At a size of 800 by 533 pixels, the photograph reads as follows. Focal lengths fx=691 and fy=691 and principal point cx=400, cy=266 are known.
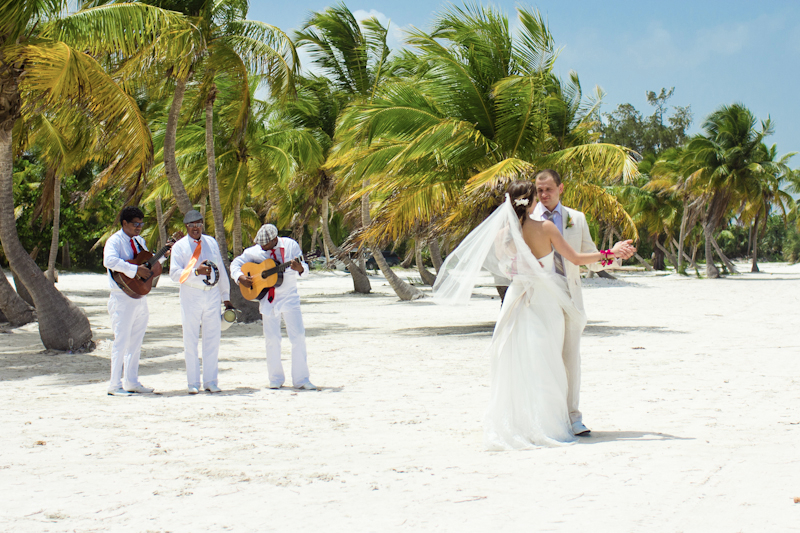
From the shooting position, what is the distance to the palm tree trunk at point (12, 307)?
1273 cm

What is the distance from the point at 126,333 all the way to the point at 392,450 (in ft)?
11.3

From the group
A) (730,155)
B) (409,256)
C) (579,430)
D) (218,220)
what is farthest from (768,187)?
(579,430)

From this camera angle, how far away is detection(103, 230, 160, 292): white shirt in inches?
261

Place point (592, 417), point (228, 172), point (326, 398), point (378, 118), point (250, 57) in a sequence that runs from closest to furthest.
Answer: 1. point (592, 417)
2. point (326, 398)
3. point (378, 118)
4. point (250, 57)
5. point (228, 172)

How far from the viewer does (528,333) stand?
4.67 meters

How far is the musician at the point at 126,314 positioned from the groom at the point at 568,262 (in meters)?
4.03

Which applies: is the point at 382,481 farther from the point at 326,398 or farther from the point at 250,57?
the point at 250,57

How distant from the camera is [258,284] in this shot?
712 centimetres

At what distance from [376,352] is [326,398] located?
360 centimetres

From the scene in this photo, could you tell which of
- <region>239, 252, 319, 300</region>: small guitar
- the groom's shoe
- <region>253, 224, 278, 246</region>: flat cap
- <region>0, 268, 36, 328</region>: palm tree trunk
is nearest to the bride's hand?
the groom's shoe

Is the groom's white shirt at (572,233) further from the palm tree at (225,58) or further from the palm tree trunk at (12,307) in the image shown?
the palm tree trunk at (12,307)

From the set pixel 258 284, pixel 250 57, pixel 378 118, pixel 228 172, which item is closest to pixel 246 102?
pixel 250 57

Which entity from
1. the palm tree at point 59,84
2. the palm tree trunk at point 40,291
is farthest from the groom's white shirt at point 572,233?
the palm tree trunk at point 40,291

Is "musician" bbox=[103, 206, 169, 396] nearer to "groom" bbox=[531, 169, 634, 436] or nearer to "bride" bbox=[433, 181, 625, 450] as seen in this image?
"bride" bbox=[433, 181, 625, 450]
